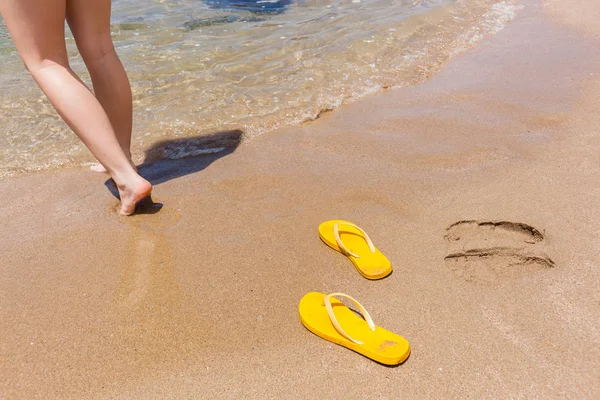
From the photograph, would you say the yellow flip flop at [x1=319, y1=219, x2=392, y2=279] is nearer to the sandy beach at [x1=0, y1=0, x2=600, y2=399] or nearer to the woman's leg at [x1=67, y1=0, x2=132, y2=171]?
the sandy beach at [x1=0, y1=0, x2=600, y2=399]

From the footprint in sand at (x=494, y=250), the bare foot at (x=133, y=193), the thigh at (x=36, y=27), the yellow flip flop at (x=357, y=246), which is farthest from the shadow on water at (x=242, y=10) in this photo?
the footprint in sand at (x=494, y=250)

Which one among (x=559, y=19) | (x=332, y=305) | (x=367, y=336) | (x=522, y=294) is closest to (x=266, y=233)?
(x=332, y=305)

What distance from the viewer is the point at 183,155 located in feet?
9.16

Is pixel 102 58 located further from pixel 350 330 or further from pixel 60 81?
pixel 350 330

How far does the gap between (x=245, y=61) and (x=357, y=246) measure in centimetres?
263

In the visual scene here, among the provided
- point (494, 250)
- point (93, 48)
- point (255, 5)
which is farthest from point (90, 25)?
point (255, 5)

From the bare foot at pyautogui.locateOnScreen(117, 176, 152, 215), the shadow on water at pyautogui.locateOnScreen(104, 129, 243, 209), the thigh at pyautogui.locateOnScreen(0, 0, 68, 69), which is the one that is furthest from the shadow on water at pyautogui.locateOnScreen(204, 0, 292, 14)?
the bare foot at pyautogui.locateOnScreen(117, 176, 152, 215)

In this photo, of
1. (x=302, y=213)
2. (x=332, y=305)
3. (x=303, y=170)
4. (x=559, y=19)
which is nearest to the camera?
(x=332, y=305)

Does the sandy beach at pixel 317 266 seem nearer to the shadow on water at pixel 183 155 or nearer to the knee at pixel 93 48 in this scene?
the shadow on water at pixel 183 155

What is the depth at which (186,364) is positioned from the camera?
1488 millimetres

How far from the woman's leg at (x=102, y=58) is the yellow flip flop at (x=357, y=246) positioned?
1.14 m

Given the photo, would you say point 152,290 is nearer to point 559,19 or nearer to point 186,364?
point 186,364

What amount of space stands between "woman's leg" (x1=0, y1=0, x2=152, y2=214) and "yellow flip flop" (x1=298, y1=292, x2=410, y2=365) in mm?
946

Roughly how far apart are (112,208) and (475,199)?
1.63 metres
